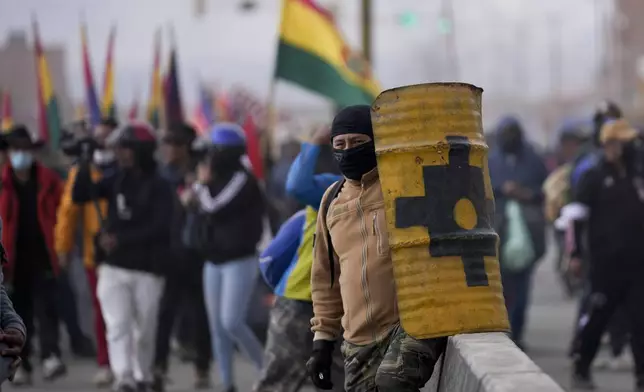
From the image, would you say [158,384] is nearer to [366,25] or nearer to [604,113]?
[604,113]

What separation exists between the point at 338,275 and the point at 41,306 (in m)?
6.98

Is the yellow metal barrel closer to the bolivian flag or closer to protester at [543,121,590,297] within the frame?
protester at [543,121,590,297]

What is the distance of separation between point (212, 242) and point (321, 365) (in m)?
4.81

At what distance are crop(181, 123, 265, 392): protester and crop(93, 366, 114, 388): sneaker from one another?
1198mm

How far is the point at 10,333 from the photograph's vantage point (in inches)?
204

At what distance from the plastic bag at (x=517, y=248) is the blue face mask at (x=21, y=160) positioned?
165 inches

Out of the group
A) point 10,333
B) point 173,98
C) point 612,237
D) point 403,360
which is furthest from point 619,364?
point 10,333

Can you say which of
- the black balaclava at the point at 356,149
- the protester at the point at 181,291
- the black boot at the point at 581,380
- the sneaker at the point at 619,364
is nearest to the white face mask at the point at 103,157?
the protester at the point at 181,291

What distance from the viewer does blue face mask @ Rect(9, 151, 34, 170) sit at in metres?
12.6

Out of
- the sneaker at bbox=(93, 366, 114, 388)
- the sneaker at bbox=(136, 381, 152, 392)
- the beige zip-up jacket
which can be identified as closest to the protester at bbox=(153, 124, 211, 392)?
the sneaker at bbox=(93, 366, 114, 388)

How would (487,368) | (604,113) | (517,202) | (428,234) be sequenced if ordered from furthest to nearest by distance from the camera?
1. (517,202)
2. (604,113)
3. (428,234)
4. (487,368)

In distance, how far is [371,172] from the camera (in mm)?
6254

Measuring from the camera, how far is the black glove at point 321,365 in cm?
646

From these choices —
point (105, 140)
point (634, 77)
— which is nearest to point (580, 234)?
point (105, 140)
